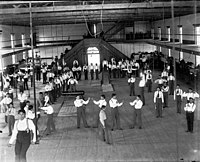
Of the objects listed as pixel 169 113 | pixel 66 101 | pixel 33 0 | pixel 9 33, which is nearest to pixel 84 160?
pixel 33 0

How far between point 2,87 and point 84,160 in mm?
10665

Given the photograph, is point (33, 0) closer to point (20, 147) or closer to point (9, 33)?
point (20, 147)

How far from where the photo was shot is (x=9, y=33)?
27.6 meters

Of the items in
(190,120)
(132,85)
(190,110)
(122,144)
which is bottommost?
(122,144)

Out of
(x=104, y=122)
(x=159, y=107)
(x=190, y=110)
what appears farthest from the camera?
(x=159, y=107)

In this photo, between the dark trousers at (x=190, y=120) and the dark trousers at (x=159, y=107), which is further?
the dark trousers at (x=159, y=107)

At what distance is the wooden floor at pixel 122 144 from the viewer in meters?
10.5

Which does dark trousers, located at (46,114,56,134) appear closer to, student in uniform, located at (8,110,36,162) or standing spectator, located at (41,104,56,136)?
standing spectator, located at (41,104,56,136)

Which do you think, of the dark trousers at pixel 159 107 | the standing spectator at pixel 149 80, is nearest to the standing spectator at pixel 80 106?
the dark trousers at pixel 159 107

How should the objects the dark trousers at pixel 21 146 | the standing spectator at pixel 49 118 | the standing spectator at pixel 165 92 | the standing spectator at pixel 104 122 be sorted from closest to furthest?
1. the dark trousers at pixel 21 146
2. the standing spectator at pixel 104 122
3. the standing spectator at pixel 49 118
4. the standing spectator at pixel 165 92

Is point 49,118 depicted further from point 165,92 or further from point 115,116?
point 165,92

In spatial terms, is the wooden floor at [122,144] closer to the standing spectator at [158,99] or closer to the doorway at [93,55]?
the standing spectator at [158,99]

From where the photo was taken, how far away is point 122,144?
11.8 meters

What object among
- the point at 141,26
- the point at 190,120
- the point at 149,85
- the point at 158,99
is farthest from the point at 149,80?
the point at 141,26
